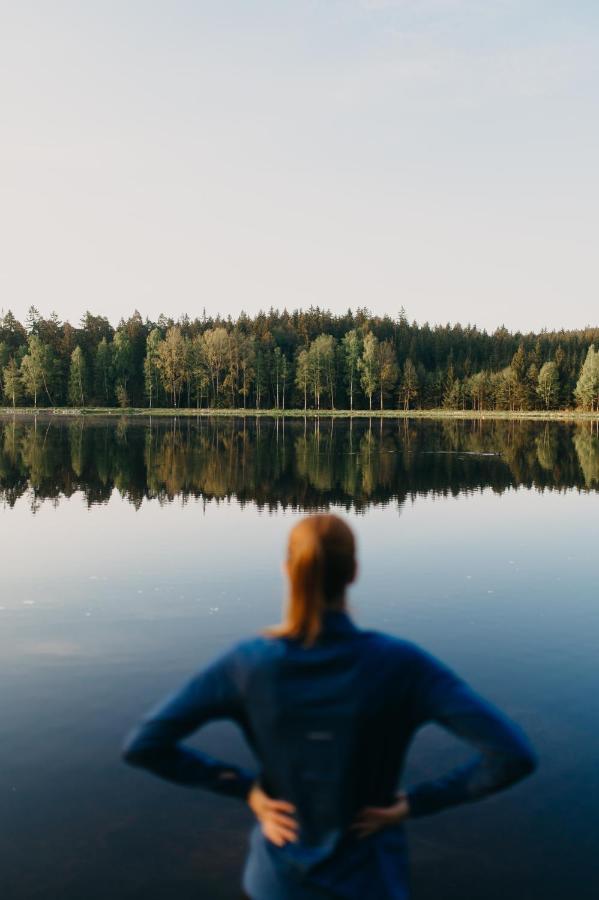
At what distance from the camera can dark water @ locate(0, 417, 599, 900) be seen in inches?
281

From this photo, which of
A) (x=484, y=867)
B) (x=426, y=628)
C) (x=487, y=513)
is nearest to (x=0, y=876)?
(x=484, y=867)

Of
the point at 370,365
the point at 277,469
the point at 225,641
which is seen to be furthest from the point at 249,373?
the point at 225,641

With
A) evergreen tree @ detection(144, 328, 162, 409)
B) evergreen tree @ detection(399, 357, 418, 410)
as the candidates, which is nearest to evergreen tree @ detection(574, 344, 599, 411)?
evergreen tree @ detection(399, 357, 418, 410)

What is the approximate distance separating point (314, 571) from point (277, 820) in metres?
1.06

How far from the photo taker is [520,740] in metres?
3.06

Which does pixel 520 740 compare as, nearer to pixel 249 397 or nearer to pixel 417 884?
pixel 417 884

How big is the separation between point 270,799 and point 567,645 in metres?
11.3

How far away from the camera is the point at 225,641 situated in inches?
520

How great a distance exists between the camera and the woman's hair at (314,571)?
2.94 meters

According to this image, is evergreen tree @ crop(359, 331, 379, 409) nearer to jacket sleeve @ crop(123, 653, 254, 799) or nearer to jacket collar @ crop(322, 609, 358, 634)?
jacket sleeve @ crop(123, 653, 254, 799)

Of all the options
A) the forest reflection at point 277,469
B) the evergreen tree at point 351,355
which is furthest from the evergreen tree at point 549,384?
the forest reflection at point 277,469

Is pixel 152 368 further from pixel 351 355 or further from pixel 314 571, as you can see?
pixel 314 571

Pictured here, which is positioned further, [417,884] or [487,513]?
[487,513]

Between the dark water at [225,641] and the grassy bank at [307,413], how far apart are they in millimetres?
100279
